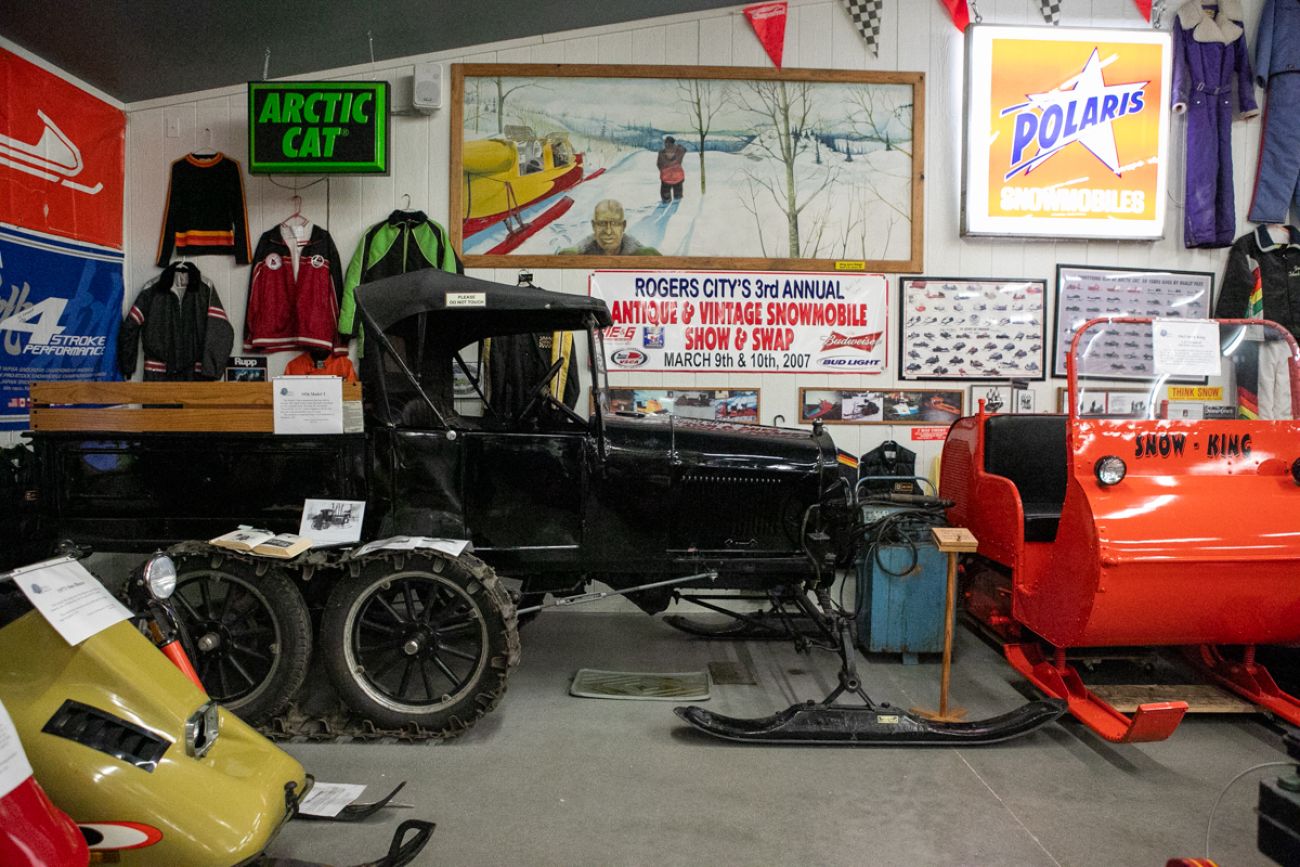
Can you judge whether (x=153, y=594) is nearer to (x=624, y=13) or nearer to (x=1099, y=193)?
(x=624, y=13)

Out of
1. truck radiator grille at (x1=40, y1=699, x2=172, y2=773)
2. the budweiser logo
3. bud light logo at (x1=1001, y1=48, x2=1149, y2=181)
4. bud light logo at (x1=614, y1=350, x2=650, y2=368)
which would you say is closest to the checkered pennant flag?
bud light logo at (x1=1001, y1=48, x2=1149, y2=181)

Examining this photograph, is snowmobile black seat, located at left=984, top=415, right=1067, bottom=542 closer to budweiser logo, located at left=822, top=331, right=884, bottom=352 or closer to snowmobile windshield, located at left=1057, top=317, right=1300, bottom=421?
snowmobile windshield, located at left=1057, top=317, right=1300, bottom=421

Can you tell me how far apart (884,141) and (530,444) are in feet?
10.9

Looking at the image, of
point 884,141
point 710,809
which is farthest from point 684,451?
point 884,141

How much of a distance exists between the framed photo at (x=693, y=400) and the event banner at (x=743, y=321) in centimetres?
14

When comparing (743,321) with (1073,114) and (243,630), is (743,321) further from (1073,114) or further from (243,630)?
(243,630)

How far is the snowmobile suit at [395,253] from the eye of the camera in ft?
14.9

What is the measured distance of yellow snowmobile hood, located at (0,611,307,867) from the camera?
152 cm

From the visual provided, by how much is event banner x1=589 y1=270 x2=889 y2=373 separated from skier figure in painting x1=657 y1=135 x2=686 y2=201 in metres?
0.52

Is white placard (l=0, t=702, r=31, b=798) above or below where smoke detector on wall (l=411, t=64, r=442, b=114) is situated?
below

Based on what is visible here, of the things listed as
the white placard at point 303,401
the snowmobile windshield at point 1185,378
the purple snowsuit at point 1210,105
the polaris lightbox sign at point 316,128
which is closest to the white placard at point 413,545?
the white placard at point 303,401

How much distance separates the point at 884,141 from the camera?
473cm

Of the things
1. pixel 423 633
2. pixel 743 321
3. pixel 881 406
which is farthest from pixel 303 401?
pixel 881 406

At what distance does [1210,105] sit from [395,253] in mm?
5431
